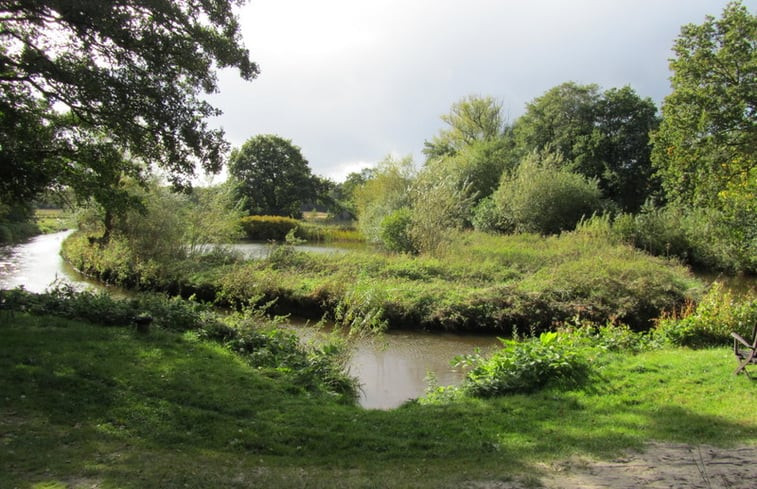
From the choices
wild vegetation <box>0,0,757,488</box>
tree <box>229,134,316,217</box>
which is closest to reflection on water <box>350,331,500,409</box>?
wild vegetation <box>0,0,757,488</box>

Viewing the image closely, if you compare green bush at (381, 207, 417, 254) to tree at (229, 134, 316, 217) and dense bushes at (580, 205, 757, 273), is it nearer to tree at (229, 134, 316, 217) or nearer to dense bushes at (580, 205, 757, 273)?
dense bushes at (580, 205, 757, 273)

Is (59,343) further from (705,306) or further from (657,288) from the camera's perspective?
(657,288)

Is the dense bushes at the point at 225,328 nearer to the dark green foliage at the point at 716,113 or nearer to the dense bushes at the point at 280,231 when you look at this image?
the dark green foliage at the point at 716,113

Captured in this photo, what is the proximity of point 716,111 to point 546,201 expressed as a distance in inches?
489

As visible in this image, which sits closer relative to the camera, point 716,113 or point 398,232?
point 716,113

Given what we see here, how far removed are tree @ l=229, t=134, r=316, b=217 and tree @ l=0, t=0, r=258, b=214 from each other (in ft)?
166

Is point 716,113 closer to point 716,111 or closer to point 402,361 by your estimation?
point 716,111

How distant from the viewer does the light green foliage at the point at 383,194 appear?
103 feet

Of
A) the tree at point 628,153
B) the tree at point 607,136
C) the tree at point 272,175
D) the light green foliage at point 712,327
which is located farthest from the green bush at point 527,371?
the tree at point 272,175

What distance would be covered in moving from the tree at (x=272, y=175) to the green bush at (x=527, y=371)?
54.6m

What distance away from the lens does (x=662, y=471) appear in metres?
4.23

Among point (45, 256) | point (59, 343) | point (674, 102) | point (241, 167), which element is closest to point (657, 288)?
point (674, 102)

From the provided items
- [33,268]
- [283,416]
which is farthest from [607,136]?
[283,416]

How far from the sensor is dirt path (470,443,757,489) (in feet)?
13.0
